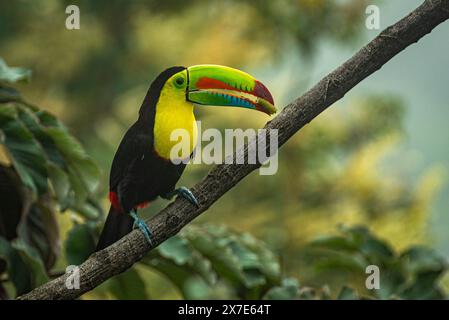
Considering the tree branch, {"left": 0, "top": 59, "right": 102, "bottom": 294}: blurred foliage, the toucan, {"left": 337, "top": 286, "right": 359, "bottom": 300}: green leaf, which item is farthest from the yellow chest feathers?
{"left": 337, "top": 286, "right": 359, "bottom": 300}: green leaf

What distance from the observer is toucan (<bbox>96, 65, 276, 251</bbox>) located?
1.31 meters

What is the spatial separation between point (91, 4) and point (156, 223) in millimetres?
4975

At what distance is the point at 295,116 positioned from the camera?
4.43ft

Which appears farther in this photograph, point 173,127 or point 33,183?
point 33,183

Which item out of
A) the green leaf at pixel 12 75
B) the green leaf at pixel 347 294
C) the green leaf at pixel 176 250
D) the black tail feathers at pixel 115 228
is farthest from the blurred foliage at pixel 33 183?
the green leaf at pixel 347 294

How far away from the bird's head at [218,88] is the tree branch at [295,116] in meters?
0.05

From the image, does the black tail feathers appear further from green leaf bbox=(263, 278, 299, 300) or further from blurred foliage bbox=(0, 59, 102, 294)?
green leaf bbox=(263, 278, 299, 300)

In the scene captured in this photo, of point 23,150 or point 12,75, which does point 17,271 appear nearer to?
point 23,150

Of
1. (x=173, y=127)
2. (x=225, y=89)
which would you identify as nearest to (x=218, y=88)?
(x=225, y=89)

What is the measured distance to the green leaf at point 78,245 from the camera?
1.89 meters

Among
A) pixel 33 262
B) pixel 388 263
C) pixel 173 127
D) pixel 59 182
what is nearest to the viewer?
pixel 173 127

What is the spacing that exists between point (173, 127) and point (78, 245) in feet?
2.38

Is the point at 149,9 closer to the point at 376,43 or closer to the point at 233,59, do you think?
the point at 233,59

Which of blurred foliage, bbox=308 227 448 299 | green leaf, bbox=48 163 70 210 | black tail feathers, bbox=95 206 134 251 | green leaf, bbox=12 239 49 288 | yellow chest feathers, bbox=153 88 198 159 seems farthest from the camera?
blurred foliage, bbox=308 227 448 299
